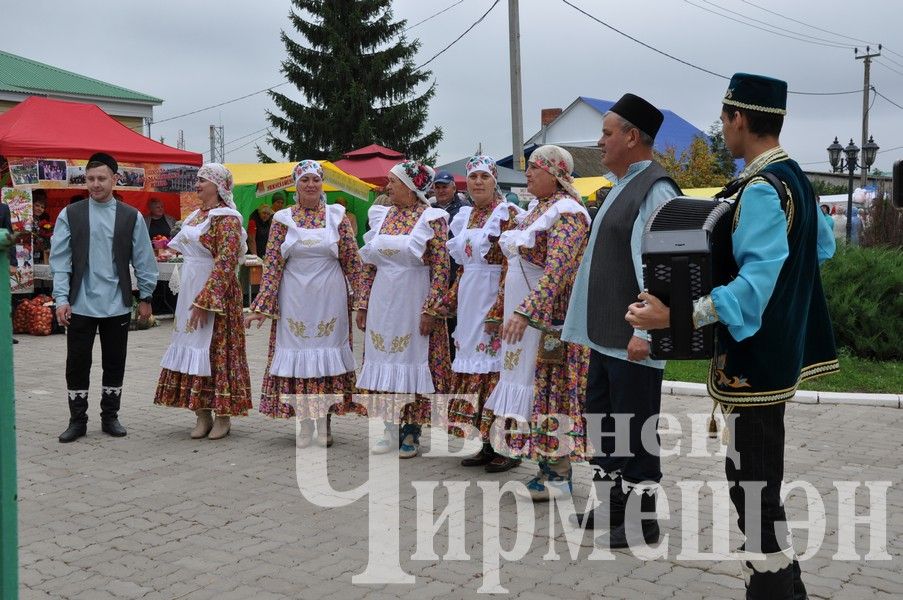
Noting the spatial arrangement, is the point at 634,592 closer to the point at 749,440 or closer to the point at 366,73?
the point at 749,440

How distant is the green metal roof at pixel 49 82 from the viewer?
26703 millimetres

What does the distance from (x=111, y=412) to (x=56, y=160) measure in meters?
8.02

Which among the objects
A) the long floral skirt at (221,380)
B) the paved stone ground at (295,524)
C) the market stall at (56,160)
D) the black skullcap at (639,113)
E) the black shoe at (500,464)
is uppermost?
the market stall at (56,160)

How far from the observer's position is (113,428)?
7.17 m

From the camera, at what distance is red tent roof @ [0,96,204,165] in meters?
13.4

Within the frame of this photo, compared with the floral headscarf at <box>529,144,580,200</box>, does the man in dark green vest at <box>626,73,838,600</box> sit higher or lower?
lower

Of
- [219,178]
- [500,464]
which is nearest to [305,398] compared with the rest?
[500,464]

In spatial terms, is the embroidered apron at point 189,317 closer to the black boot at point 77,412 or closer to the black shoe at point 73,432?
the black boot at point 77,412

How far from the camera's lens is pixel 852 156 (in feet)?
88.6

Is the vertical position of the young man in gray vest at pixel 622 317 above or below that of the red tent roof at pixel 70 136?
below

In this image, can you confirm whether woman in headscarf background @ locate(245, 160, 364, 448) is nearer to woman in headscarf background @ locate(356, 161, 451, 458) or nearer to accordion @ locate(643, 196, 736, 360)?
woman in headscarf background @ locate(356, 161, 451, 458)

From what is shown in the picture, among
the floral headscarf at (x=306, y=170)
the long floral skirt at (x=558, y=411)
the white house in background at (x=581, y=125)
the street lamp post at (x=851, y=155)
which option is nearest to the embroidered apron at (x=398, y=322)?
the floral headscarf at (x=306, y=170)

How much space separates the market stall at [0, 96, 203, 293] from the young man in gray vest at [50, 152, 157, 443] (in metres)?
6.73

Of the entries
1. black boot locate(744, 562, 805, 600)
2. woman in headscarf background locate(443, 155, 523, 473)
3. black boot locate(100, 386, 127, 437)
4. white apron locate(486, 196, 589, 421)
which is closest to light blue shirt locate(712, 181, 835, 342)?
black boot locate(744, 562, 805, 600)
